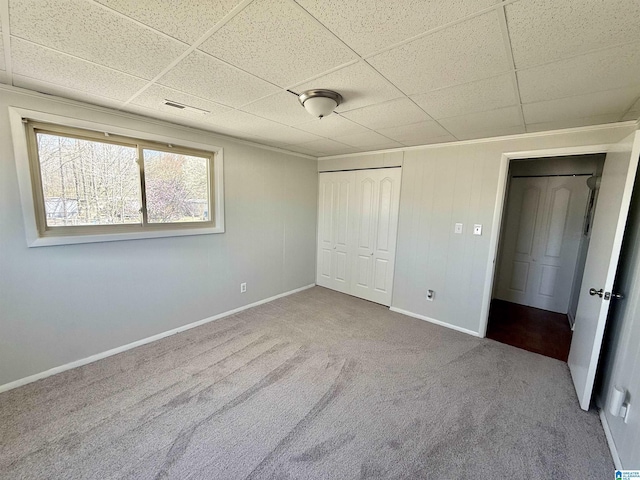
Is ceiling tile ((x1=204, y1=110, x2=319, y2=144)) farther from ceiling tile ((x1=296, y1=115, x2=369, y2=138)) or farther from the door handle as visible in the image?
the door handle

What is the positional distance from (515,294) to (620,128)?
2.80 m

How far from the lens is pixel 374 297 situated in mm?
4098

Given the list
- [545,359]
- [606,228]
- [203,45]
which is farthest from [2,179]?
[545,359]

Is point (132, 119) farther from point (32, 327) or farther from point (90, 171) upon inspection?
point (32, 327)

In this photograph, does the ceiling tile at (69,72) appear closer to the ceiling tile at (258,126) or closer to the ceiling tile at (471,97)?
the ceiling tile at (258,126)

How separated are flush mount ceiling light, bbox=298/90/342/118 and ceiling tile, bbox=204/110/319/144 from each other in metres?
0.76

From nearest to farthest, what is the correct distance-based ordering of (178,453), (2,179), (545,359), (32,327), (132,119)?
1. (178,453)
2. (2,179)
3. (32,327)
4. (132,119)
5. (545,359)

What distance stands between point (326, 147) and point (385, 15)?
8.64 feet

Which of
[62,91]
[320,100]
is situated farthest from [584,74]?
[62,91]

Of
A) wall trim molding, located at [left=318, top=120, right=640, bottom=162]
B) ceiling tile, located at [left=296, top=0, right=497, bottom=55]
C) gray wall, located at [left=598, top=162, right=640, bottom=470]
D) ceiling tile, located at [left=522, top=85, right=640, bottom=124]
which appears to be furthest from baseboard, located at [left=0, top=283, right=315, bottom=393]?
ceiling tile, located at [left=522, top=85, right=640, bottom=124]

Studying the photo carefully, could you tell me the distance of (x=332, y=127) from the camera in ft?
8.68

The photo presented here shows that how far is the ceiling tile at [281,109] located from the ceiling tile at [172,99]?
0.91 ft

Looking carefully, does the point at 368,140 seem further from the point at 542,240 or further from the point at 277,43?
the point at 542,240

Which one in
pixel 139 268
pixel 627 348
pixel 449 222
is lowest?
pixel 627 348
